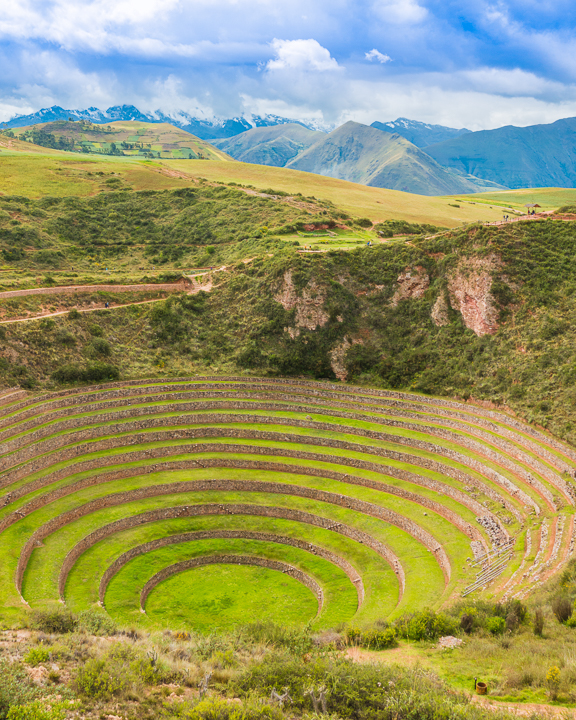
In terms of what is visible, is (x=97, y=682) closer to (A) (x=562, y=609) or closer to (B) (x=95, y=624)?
(B) (x=95, y=624)

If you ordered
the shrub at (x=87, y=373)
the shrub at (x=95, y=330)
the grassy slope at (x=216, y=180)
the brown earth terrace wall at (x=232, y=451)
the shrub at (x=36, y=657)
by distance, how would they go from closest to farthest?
the shrub at (x=36, y=657), the brown earth terrace wall at (x=232, y=451), the shrub at (x=87, y=373), the shrub at (x=95, y=330), the grassy slope at (x=216, y=180)

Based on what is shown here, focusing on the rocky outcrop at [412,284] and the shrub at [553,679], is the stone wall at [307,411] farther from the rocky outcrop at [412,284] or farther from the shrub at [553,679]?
the rocky outcrop at [412,284]

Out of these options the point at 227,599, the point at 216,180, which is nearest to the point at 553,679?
the point at 227,599

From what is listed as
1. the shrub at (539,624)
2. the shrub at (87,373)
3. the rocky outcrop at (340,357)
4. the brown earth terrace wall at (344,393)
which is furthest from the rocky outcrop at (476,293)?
the shrub at (87,373)

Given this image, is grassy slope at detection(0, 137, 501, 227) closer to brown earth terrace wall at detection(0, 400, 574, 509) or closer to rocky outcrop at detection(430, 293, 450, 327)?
rocky outcrop at detection(430, 293, 450, 327)

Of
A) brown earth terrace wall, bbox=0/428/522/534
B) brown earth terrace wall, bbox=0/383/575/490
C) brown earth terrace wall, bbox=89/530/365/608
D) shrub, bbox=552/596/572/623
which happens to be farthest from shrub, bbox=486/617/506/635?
brown earth terrace wall, bbox=0/383/575/490

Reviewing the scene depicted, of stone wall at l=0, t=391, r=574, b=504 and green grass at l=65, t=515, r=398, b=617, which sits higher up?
stone wall at l=0, t=391, r=574, b=504
